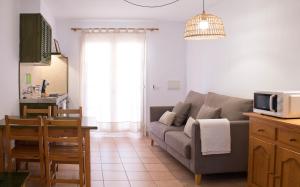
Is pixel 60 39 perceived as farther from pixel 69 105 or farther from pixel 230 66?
pixel 230 66

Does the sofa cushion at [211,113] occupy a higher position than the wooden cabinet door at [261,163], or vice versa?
the sofa cushion at [211,113]

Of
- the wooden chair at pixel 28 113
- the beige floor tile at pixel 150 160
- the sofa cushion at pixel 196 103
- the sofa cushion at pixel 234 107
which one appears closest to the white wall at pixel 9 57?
the wooden chair at pixel 28 113

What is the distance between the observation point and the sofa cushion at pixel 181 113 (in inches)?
195

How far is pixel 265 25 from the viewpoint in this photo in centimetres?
374

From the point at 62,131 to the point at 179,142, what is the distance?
147 centimetres

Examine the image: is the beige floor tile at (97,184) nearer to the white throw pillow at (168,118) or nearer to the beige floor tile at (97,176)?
the beige floor tile at (97,176)

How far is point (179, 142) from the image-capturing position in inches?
153

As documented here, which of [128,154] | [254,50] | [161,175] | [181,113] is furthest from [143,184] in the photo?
[254,50]

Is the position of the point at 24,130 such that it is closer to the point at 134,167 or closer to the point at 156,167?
the point at 134,167

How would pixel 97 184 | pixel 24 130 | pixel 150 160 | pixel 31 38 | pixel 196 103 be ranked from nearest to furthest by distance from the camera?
pixel 24 130 → pixel 97 184 → pixel 31 38 → pixel 150 160 → pixel 196 103

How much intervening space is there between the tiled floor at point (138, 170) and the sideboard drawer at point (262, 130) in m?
0.82

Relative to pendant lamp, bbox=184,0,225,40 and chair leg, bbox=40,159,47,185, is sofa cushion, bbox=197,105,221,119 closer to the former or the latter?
pendant lamp, bbox=184,0,225,40

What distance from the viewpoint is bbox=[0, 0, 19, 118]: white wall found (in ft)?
12.2

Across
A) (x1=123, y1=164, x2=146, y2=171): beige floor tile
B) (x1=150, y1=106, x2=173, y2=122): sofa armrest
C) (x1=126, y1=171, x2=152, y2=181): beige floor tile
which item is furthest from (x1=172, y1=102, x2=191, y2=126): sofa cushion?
(x1=126, y1=171, x2=152, y2=181): beige floor tile
